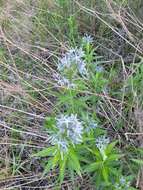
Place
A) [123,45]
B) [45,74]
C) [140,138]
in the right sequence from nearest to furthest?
[140,138] → [45,74] → [123,45]

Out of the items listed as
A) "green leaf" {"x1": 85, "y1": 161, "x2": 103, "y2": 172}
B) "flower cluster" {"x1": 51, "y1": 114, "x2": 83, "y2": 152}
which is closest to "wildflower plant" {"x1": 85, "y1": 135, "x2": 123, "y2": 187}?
"green leaf" {"x1": 85, "y1": 161, "x2": 103, "y2": 172}

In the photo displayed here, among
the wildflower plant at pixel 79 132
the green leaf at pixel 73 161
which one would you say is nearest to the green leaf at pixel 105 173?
the wildflower plant at pixel 79 132

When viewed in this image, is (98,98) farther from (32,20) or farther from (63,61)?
(32,20)

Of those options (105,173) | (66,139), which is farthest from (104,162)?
(66,139)

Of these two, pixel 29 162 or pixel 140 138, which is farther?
pixel 29 162

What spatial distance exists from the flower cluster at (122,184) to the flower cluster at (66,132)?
248 mm

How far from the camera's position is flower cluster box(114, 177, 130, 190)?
1473 millimetres

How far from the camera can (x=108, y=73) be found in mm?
1940

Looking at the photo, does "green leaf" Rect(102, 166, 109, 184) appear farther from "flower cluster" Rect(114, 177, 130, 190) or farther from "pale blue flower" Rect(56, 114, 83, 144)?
"pale blue flower" Rect(56, 114, 83, 144)

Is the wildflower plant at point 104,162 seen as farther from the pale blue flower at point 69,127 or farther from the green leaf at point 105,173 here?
the pale blue flower at point 69,127

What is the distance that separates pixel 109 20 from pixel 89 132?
88cm

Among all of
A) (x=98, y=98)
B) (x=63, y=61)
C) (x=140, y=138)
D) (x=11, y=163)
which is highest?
(x=63, y=61)

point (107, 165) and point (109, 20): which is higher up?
point (109, 20)

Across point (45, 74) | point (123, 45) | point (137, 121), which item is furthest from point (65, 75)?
point (123, 45)
